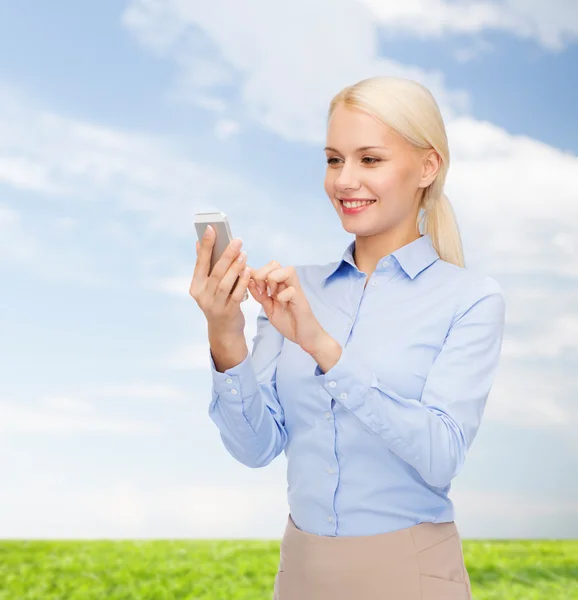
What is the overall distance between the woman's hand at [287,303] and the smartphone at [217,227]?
7 cm

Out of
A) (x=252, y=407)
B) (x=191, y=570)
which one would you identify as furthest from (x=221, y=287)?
(x=191, y=570)

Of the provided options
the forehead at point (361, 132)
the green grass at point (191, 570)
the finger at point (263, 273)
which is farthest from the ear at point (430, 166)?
the green grass at point (191, 570)

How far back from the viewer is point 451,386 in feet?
5.04

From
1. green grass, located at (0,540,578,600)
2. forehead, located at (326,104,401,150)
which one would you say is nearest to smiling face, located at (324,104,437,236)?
forehead, located at (326,104,401,150)

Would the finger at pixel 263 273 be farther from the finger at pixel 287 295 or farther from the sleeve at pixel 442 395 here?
the sleeve at pixel 442 395

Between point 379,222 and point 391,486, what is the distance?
21.3 inches

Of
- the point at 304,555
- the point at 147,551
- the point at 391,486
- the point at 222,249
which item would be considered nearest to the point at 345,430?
the point at 391,486

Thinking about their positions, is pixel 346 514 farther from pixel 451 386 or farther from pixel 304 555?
pixel 451 386

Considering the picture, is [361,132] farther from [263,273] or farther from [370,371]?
[370,371]

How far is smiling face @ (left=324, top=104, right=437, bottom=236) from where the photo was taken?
167 cm

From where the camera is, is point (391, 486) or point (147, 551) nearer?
point (391, 486)

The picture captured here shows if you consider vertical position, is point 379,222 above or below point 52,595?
above

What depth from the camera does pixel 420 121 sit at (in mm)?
1696

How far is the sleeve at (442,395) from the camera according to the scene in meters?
1.45
